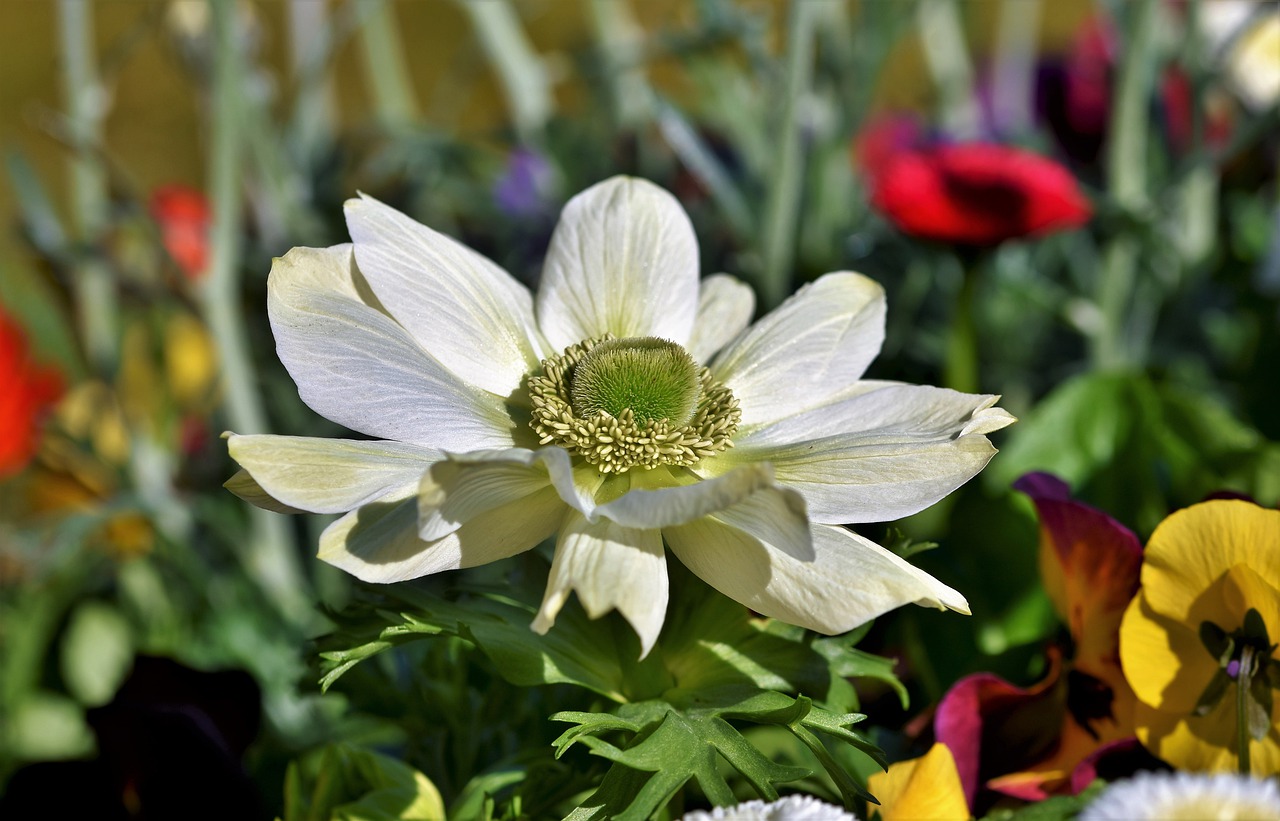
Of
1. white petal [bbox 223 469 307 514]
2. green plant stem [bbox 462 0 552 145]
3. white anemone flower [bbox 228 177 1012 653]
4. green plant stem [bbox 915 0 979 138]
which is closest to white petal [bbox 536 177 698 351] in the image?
white anemone flower [bbox 228 177 1012 653]

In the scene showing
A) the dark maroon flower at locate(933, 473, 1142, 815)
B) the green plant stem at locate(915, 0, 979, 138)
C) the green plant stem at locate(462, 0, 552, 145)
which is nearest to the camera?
the dark maroon flower at locate(933, 473, 1142, 815)

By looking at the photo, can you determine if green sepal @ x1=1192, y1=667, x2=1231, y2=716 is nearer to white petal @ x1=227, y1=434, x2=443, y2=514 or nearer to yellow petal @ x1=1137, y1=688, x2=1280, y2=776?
yellow petal @ x1=1137, y1=688, x2=1280, y2=776

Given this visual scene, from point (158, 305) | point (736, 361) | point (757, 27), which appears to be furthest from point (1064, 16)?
point (736, 361)

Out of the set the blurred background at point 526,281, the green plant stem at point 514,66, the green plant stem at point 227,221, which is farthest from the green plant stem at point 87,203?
the green plant stem at point 514,66

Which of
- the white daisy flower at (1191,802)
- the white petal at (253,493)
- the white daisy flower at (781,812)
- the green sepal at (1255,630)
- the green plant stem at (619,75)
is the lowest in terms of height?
the green sepal at (1255,630)

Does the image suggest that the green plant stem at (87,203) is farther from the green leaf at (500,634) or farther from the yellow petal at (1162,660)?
the yellow petal at (1162,660)

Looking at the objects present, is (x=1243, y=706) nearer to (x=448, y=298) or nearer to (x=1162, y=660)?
(x=1162, y=660)

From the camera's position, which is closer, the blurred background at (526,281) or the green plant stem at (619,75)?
the blurred background at (526,281)
